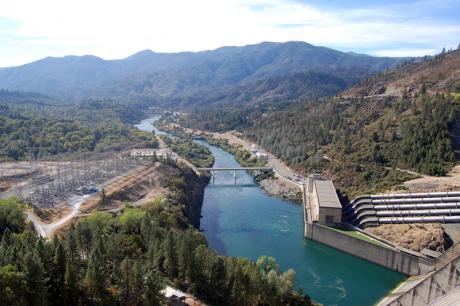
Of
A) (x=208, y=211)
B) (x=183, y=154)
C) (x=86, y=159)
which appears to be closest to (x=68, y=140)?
(x=86, y=159)

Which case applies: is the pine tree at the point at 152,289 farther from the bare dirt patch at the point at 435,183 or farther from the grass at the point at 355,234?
the bare dirt patch at the point at 435,183

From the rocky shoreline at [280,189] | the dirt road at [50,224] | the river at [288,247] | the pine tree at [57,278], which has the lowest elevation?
the river at [288,247]

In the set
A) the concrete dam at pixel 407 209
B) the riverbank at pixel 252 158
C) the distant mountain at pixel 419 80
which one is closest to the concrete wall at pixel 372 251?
the concrete dam at pixel 407 209

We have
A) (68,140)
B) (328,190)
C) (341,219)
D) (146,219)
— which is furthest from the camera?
(68,140)

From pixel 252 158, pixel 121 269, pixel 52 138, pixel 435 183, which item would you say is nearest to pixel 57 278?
pixel 121 269

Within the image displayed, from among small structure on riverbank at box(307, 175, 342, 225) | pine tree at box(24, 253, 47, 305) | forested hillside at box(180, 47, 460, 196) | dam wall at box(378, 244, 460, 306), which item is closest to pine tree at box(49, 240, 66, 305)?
pine tree at box(24, 253, 47, 305)

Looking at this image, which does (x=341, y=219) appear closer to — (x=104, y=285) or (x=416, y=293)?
(x=416, y=293)
